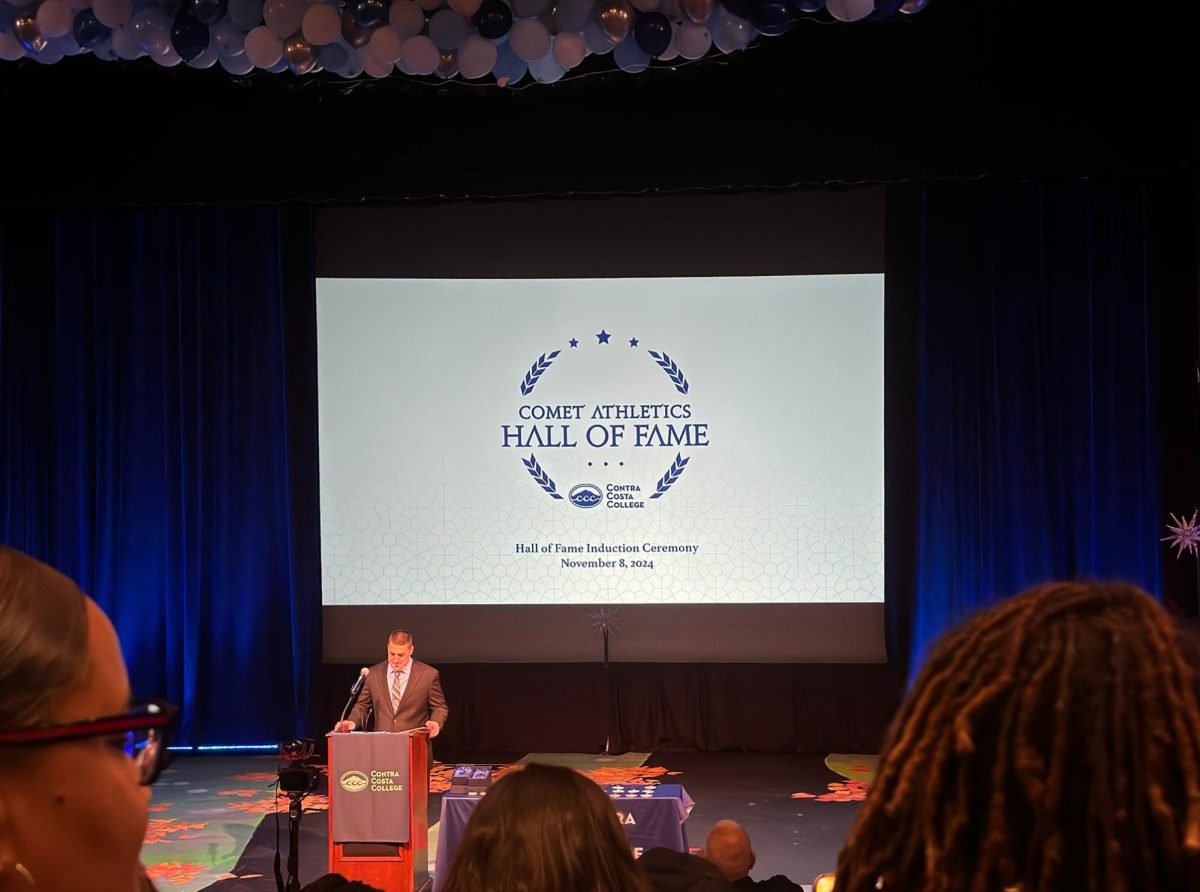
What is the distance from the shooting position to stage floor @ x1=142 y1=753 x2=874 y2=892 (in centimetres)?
591

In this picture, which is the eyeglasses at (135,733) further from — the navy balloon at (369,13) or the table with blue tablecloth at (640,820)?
the navy balloon at (369,13)

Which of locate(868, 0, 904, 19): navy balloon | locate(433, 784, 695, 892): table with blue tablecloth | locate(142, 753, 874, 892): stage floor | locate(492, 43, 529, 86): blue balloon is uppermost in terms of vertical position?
locate(868, 0, 904, 19): navy balloon

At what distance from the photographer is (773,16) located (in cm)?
562

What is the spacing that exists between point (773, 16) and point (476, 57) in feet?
4.51

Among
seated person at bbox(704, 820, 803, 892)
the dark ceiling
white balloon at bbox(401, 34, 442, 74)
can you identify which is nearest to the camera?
seated person at bbox(704, 820, 803, 892)

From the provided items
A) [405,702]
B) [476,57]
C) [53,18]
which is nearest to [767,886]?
[405,702]

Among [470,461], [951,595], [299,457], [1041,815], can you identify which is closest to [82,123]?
[299,457]

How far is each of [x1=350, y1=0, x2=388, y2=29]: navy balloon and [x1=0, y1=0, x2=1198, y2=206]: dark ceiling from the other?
1.23 meters

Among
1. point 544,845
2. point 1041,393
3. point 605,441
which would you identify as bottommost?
point 544,845

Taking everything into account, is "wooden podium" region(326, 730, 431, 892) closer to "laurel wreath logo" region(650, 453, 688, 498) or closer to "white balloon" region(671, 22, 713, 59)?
"laurel wreath logo" region(650, 453, 688, 498)

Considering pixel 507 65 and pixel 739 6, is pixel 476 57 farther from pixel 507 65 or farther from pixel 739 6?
pixel 739 6

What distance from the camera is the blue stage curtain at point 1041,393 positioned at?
26.3 feet

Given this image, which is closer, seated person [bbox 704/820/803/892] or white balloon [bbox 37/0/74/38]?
seated person [bbox 704/820/803/892]

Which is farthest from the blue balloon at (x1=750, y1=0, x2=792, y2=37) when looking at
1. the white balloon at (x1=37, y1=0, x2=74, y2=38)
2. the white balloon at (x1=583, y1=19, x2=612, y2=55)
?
the white balloon at (x1=37, y1=0, x2=74, y2=38)
